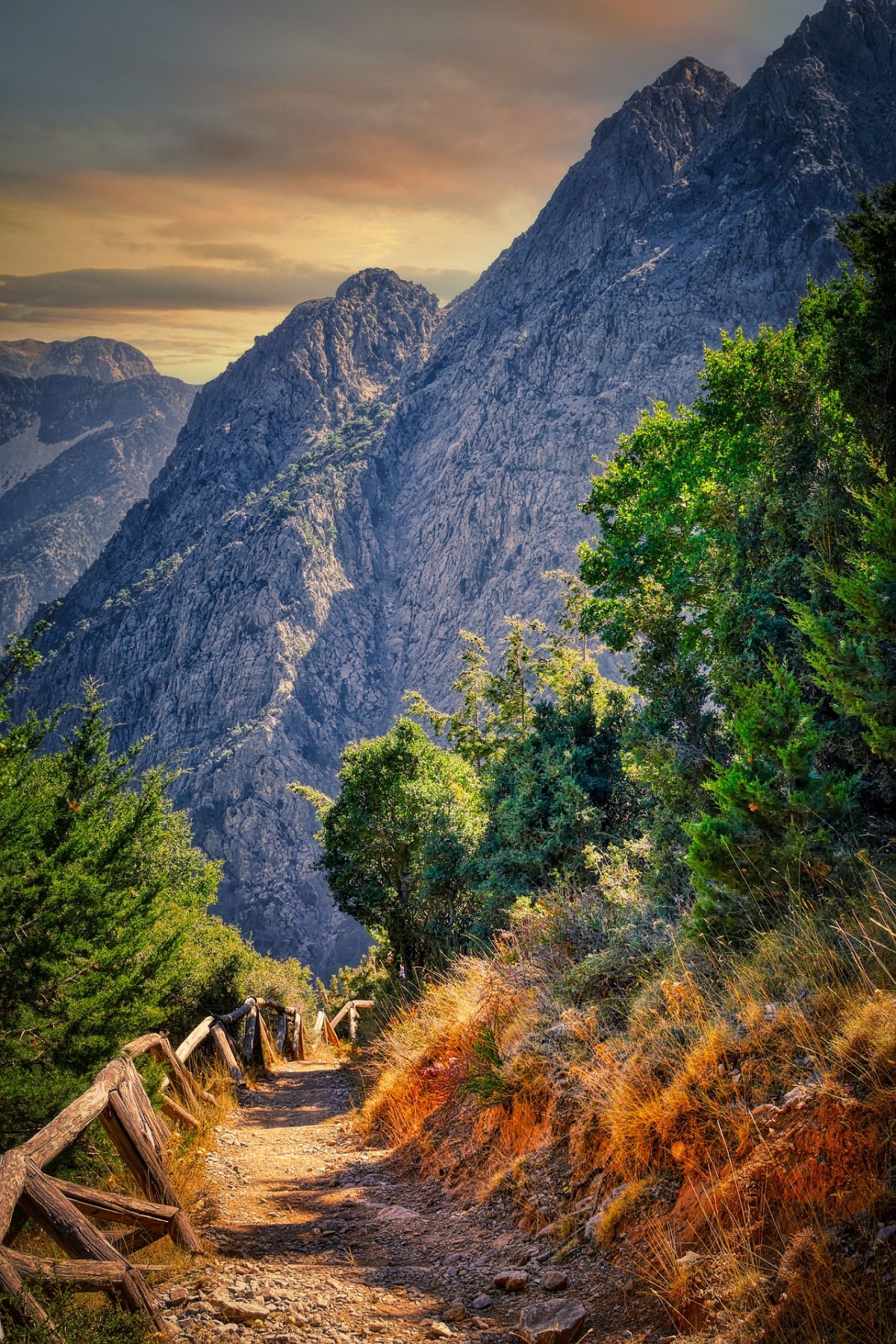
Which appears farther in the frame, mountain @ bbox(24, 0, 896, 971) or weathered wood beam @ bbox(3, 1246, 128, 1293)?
mountain @ bbox(24, 0, 896, 971)

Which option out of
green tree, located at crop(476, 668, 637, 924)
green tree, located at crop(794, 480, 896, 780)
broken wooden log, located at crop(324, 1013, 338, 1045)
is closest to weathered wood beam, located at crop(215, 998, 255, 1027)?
green tree, located at crop(476, 668, 637, 924)

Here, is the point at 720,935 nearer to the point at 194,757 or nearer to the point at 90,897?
the point at 90,897

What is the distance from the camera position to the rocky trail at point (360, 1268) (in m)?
3.08

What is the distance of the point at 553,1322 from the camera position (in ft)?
9.80

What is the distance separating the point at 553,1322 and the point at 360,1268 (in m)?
1.40

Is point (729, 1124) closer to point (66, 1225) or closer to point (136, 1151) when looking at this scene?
point (66, 1225)

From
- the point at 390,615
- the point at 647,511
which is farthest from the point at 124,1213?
the point at 390,615

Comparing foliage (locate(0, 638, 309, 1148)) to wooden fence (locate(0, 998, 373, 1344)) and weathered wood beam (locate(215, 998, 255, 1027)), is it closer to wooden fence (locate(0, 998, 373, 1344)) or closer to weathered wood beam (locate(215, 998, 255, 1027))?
wooden fence (locate(0, 998, 373, 1344))

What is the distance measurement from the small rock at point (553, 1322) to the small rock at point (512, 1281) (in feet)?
0.96

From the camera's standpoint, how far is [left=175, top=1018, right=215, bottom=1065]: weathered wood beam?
8.22 meters

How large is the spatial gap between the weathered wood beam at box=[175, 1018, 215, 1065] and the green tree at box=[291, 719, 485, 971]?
954cm

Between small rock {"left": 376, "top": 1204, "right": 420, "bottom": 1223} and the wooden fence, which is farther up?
the wooden fence

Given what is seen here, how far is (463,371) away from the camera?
529 feet

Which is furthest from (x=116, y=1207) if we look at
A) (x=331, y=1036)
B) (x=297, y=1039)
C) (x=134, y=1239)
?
(x=331, y=1036)
